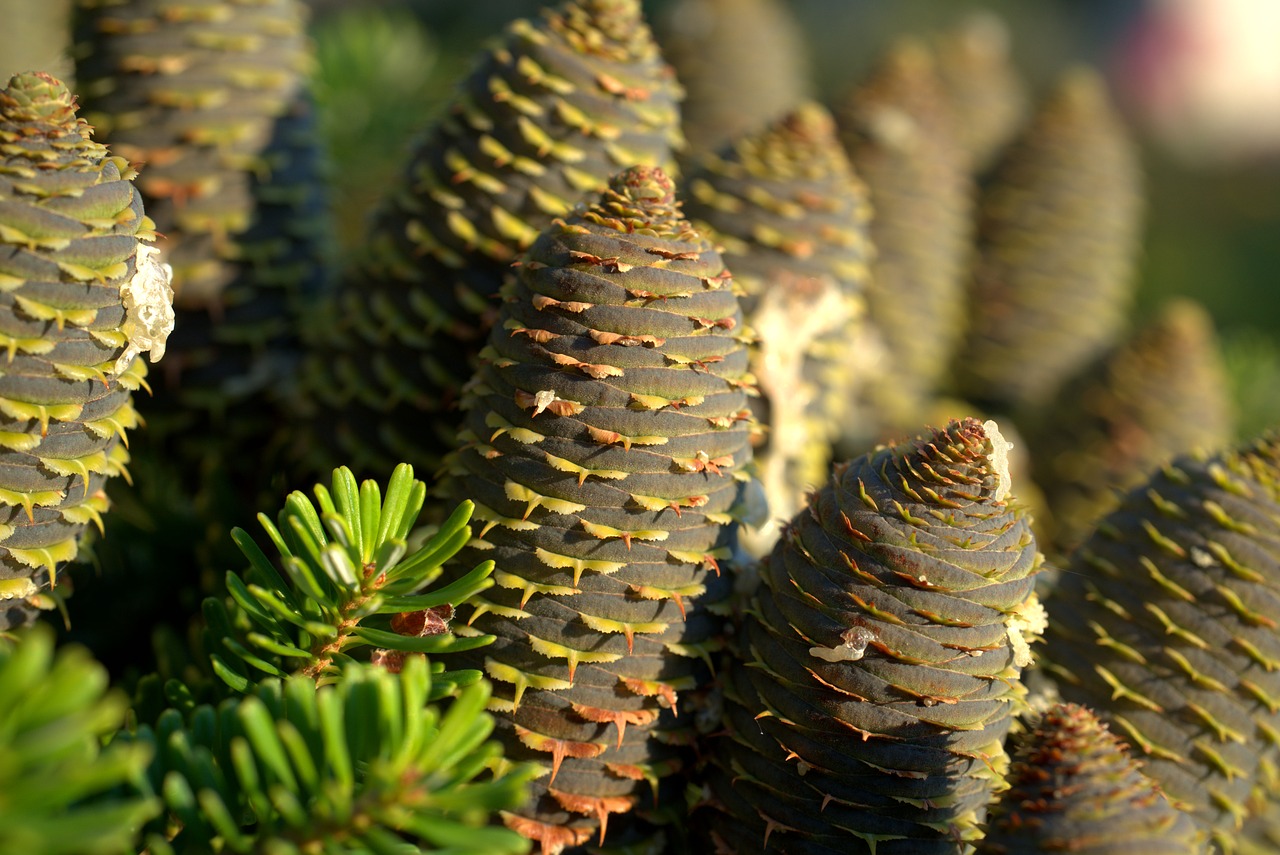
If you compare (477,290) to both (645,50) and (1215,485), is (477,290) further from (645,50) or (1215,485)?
(1215,485)

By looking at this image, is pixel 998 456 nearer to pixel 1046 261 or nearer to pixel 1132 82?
pixel 1046 261

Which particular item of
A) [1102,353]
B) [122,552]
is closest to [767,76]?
[1102,353]

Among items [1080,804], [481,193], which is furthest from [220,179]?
[1080,804]

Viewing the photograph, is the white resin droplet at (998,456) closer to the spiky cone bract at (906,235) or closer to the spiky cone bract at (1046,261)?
the spiky cone bract at (906,235)

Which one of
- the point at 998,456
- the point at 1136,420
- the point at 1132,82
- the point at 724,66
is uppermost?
the point at 998,456

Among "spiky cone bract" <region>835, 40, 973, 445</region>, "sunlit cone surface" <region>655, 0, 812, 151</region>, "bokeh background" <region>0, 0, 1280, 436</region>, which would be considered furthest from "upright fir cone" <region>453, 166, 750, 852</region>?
"sunlit cone surface" <region>655, 0, 812, 151</region>

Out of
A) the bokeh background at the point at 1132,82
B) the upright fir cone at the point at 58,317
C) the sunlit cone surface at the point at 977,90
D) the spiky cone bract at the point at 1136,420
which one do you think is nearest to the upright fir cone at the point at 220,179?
the bokeh background at the point at 1132,82

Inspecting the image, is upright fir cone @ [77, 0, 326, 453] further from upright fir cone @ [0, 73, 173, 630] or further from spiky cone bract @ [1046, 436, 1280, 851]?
spiky cone bract @ [1046, 436, 1280, 851]
